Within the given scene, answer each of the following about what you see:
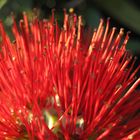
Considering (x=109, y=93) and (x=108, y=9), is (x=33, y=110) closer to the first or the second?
(x=109, y=93)

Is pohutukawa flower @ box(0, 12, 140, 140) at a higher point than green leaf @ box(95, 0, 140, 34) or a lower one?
lower

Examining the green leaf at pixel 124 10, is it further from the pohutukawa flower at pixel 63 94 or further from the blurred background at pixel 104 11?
the pohutukawa flower at pixel 63 94

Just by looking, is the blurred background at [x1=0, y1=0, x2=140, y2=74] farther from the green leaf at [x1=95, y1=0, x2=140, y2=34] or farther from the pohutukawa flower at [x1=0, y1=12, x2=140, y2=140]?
the pohutukawa flower at [x1=0, y1=12, x2=140, y2=140]

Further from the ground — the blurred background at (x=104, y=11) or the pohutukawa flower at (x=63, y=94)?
the blurred background at (x=104, y=11)

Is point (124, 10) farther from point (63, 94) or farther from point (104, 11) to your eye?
point (63, 94)

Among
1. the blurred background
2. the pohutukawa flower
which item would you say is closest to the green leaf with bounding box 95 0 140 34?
the blurred background

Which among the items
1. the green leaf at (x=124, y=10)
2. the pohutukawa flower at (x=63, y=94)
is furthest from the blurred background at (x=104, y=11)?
the pohutukawa flower at (x=63, y=94)

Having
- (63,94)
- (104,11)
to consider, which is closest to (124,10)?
(104,11)

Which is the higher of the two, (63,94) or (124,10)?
(124,10)
